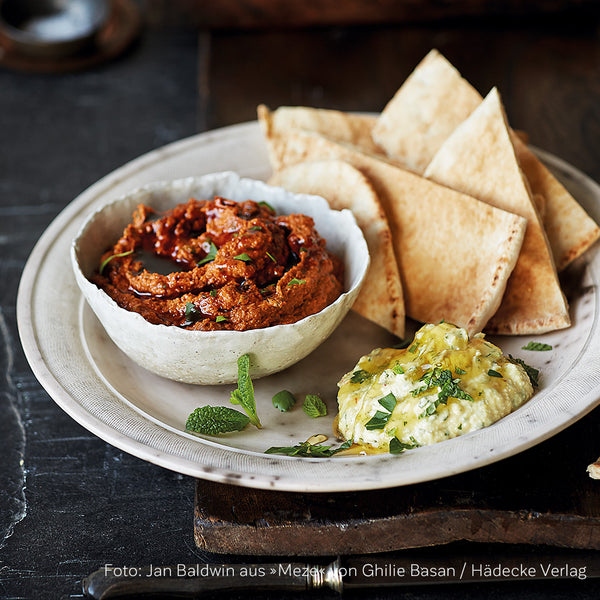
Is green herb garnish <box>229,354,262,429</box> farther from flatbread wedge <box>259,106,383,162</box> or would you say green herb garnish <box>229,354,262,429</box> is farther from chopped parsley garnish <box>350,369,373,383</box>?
flatbread wedge <box>259,106,383,162</box>

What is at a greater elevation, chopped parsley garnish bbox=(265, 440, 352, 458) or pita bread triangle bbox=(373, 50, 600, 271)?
pita bread triangle bbox=(373, 50, 600, 271)

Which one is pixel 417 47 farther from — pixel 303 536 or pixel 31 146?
pixel 303 536

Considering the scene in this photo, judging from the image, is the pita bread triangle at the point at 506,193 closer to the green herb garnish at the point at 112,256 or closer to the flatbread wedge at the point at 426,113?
the flatbread wedge at the point at 426,113

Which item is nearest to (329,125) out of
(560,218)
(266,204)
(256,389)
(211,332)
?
(266,204)

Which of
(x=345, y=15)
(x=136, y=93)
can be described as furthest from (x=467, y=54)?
(x=136, y=93)

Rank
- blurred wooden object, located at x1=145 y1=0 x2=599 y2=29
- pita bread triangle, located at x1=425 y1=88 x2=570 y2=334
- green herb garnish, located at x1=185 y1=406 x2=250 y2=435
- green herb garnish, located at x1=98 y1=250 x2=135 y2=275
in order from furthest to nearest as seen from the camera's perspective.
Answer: blurred wooden object, located at x1=145 y1=0 x2=599 y2=29 → pita bread triangle, located at x1=425 y1=88 x2=570 y2=334 → green herb garnish, located at x1=98 y1=250 x2=135 y2=275 → green herb garnish, located at x1=185 y1=406 x2=250 y2=435

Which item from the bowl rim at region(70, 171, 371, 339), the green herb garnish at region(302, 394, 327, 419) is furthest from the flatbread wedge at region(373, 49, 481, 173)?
the green herb garnish at region(302, 394, 327, 419)

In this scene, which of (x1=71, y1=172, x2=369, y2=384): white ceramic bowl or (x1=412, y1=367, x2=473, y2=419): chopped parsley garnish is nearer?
(x1=412, y1=367, x2=473, y2=419): chopped parsley garnish
